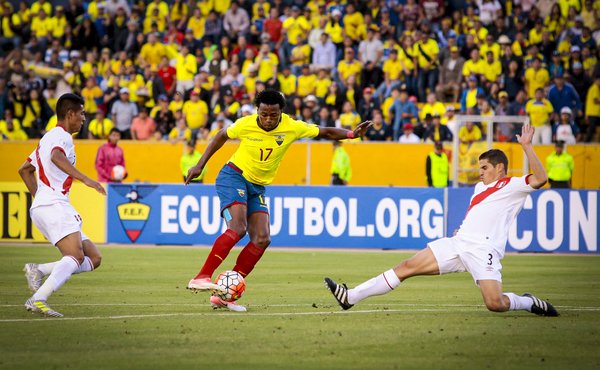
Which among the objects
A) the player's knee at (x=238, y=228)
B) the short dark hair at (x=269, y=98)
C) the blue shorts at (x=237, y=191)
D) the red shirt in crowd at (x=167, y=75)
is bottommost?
the player's knee at (x=238, y=228)

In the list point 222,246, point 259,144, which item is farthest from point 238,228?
point 259,144

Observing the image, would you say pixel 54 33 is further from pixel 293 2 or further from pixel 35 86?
pixel 293 2

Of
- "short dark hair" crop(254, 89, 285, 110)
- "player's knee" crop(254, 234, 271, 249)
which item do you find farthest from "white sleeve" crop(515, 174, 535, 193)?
"player's knee" crop(254, 234, 271, 249)

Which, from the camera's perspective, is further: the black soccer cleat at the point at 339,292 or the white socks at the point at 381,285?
the black soccer cleat at the point at 339,292

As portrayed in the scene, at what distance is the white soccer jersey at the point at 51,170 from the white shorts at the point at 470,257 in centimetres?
381

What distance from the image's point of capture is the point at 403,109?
1070 inches

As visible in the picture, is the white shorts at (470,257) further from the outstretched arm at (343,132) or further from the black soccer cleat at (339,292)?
the outstretched arm at (343,132)

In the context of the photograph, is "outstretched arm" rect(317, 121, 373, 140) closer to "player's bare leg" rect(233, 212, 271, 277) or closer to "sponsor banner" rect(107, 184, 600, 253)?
"player's bare leg" rect(233, 212, 271, 277)

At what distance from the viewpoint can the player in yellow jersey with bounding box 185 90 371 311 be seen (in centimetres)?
1160

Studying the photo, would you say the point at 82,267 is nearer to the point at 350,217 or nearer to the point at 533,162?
the point at 533,162

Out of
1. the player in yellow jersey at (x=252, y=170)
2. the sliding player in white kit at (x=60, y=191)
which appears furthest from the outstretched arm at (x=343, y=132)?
the sliding player in white kit at (x=60, y=191)

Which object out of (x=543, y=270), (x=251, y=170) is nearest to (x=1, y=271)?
(x=251, y=170)

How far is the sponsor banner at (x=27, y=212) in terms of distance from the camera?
23.5m

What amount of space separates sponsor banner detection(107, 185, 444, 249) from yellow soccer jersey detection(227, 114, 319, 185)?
11.1m
